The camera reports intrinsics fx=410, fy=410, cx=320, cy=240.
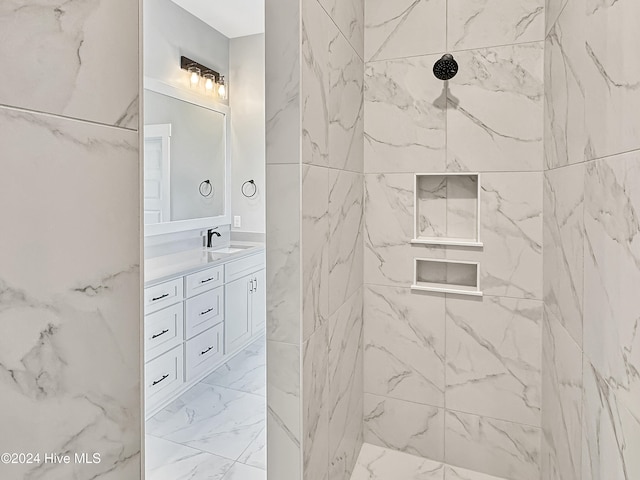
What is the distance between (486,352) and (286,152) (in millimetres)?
1401

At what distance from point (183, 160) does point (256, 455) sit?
2.29 m

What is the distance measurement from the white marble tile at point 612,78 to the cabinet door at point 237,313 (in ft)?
9.22

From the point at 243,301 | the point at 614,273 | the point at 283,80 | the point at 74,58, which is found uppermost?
the point at 283,80

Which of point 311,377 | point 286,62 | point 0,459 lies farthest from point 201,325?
point 0,459

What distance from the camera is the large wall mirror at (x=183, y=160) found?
308 cm

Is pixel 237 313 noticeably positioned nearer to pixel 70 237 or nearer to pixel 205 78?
pixel 205 78

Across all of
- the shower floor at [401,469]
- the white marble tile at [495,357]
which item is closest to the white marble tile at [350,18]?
the white marble tile at [495,357]

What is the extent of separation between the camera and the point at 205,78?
3740mm

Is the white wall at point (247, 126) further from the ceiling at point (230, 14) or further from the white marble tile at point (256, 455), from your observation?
the white marble tile at point (256, 455)

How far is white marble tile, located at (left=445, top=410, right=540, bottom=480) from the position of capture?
6.37ft

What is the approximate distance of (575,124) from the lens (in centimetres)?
A: 134

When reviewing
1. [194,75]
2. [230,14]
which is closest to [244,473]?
[194,75]

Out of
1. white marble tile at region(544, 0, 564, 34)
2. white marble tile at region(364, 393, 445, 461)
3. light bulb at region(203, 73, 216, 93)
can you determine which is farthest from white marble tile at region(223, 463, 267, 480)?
light bulb at region(203, 73, 216, 93)

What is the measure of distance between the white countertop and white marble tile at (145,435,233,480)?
3.11 ft
